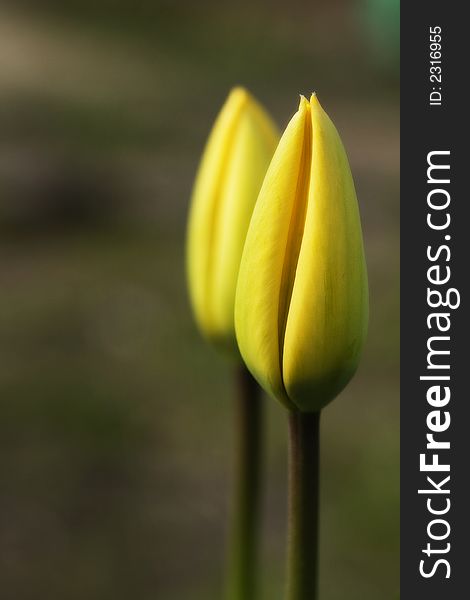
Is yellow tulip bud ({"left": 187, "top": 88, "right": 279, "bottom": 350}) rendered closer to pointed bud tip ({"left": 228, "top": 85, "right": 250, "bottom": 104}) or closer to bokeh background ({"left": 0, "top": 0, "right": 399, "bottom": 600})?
pointed bud tip ({"left": 228, "top": 85, "right": 250, "bottom": 104})

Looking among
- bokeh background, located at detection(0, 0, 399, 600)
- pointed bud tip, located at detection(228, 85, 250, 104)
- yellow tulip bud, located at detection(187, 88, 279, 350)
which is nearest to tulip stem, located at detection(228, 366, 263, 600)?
yellow tulip bud, located at detection(187, 88, 279, 350)

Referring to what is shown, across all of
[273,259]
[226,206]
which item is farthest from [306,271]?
[226,206]

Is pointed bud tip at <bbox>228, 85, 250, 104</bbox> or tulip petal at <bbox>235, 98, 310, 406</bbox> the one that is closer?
tulip petal at <bbox>235, 98, 310, 406</bbox>

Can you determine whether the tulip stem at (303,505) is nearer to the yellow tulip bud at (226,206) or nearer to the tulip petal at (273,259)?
the tulip petal at (273,259)

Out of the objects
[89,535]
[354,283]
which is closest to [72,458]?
[89,535]

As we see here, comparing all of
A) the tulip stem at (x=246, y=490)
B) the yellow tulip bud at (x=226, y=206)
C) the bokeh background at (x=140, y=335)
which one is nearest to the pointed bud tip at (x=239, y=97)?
the yellow tulip bud at (x=226, y=206)

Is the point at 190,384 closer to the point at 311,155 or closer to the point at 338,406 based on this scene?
the point at 338,406
